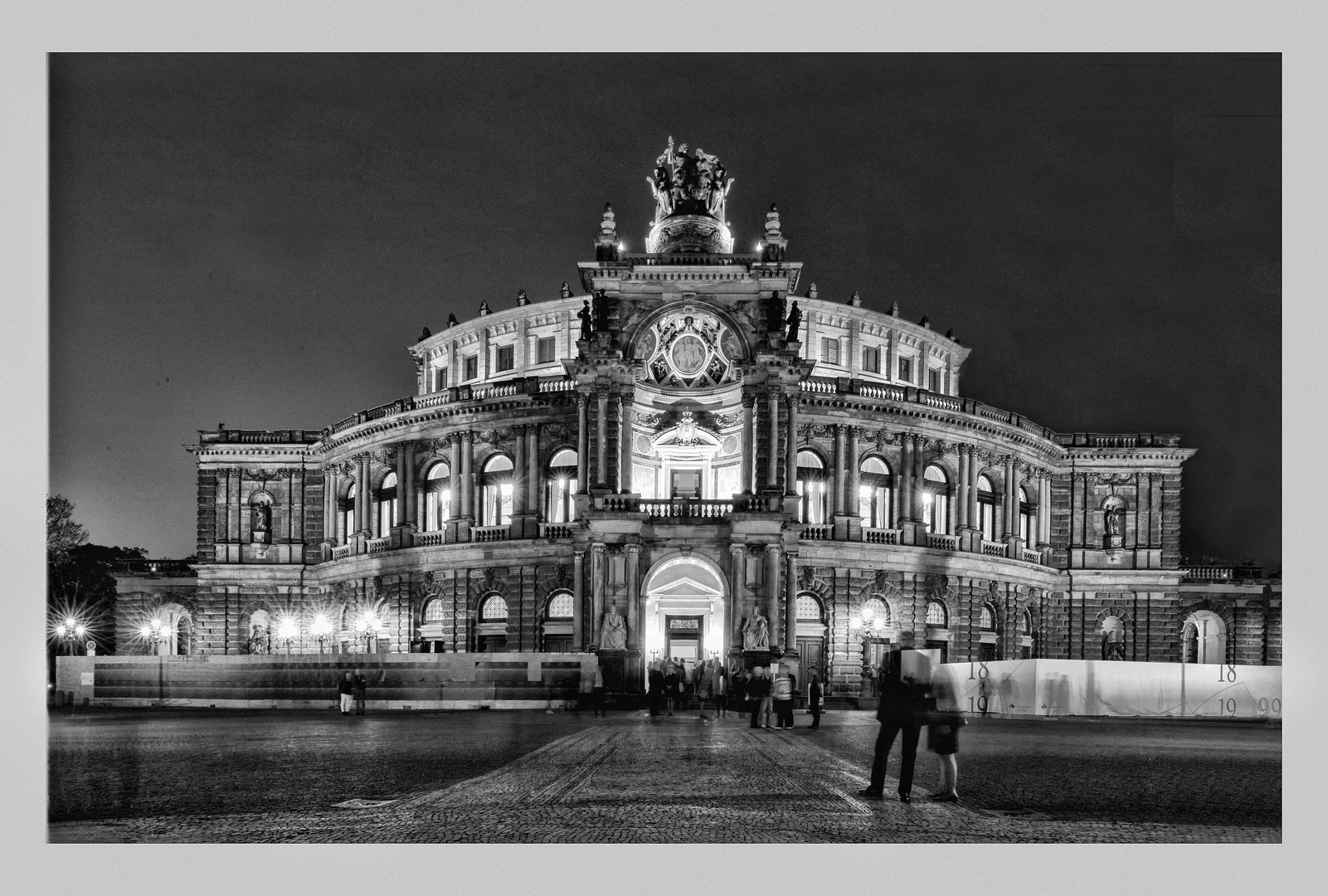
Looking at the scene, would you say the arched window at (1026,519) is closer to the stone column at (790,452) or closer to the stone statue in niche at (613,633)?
the stone column at (790,452)

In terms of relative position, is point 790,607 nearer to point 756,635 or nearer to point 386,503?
point 756,635

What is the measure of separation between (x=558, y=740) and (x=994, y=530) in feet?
143

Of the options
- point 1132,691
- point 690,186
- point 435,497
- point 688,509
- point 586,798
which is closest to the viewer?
point 586,798

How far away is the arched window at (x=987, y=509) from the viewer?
6712 centimetres

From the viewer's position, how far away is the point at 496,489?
2542 inches

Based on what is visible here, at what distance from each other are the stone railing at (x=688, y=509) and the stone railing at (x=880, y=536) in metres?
12.2

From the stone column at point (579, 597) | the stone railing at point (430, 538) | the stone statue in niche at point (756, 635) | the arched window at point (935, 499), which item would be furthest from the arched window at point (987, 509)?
the stone railing at point (430, 538)

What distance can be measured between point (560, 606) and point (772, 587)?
14764mm

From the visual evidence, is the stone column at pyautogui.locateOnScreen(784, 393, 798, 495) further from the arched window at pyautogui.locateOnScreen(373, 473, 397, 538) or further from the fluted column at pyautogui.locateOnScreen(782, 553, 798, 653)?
the arched window at pyautogui.locateOnScreen(373, 473, 397, 538)

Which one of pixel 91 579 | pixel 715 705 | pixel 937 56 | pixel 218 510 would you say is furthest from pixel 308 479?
pixel 937 56

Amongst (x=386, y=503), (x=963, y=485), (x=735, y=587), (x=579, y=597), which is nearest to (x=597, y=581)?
(x=579, y=597)

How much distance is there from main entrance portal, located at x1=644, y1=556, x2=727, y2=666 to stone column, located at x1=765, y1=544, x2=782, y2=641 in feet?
13.4

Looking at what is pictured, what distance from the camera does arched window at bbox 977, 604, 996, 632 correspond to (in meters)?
64.7

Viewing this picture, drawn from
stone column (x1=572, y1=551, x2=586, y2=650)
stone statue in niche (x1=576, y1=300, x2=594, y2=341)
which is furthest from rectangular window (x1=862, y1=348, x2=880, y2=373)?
stone column (x1=572, y1=551, x2=586, y2=650)
